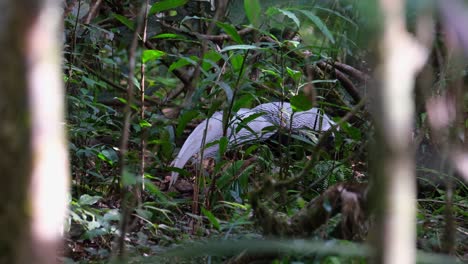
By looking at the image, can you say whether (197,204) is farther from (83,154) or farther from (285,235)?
(285,235)

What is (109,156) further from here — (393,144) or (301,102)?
(393,144)

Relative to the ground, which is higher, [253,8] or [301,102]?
[253,8]

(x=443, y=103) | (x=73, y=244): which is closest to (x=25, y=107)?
(x=73, y=244)

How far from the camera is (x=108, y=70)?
398 centimetres

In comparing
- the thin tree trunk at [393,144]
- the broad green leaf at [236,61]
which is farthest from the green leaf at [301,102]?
the thin tree trunk at [393,144]

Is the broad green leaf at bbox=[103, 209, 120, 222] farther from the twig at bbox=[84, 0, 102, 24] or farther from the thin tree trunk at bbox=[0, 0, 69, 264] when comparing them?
the twig at bbox=[84, 0, 102, 24]

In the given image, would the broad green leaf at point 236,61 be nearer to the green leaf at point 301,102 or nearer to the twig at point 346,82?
the green leaf at point 301,102

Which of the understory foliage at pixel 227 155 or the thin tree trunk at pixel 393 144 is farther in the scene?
the understory foliage at pixel 227 155

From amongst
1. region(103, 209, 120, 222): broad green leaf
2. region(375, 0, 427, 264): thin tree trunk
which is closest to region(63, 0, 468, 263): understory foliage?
region(103, 209, 120, 222): broad green leaf

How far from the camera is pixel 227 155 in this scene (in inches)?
113

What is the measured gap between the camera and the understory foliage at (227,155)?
1.38 m

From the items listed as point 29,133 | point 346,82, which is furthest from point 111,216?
point 346,82

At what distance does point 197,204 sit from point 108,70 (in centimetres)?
203

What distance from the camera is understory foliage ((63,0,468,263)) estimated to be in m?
1.38
